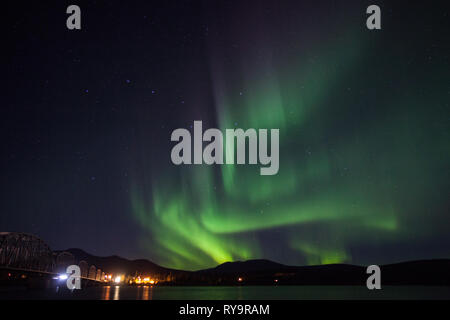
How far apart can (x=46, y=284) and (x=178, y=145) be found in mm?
129503

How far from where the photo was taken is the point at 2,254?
122812 millimetres
